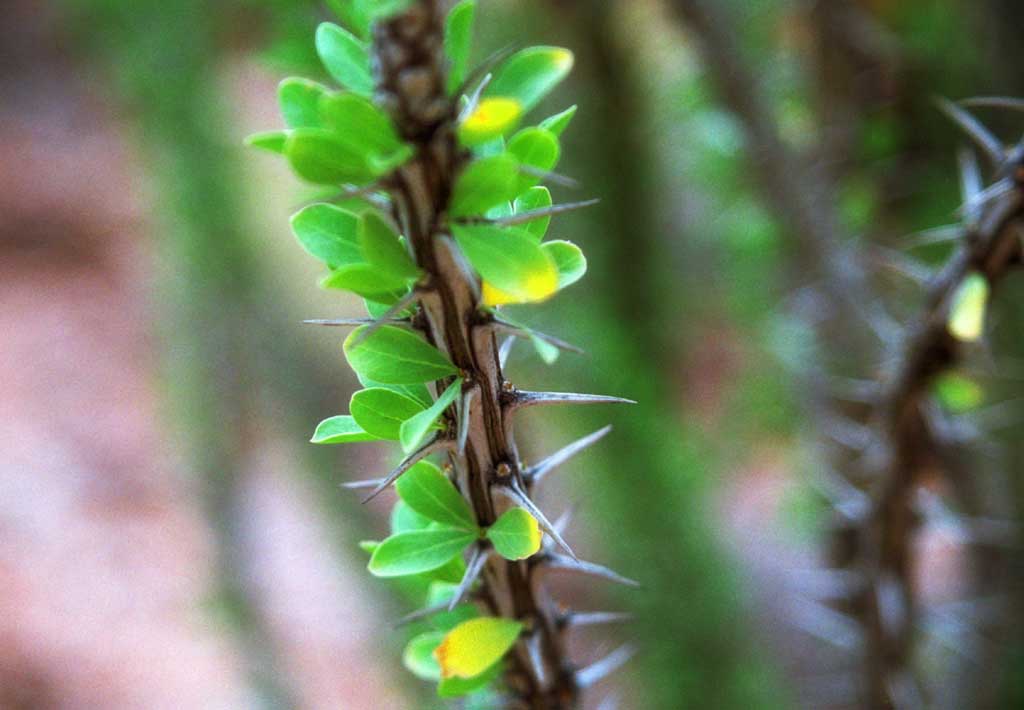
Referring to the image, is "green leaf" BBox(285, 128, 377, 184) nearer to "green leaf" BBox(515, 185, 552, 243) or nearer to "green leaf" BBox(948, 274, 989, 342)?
"green leaf" BBox(515, 185, 552, 243)

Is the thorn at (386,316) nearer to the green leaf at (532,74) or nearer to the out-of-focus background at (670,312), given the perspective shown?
the green leaf at (532,74)

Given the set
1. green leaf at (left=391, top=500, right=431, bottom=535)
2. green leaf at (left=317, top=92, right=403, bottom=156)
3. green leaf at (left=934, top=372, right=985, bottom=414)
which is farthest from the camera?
green leaf at (left=934, top=372, right=985, bottom=414)

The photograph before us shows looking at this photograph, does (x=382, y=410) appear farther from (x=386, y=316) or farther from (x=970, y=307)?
(x=970, y=307)

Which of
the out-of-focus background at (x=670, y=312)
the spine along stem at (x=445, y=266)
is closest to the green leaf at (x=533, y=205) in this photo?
the spine along stem at (x=445, y=266)

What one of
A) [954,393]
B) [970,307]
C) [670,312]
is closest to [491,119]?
[970,307]

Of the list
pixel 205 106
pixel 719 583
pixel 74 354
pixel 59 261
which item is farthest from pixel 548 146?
pixel 59 261

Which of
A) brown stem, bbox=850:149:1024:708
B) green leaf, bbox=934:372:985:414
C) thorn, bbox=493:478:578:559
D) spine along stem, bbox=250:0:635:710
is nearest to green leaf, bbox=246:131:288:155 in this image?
spine along stem, bbox=250:0:635:710
